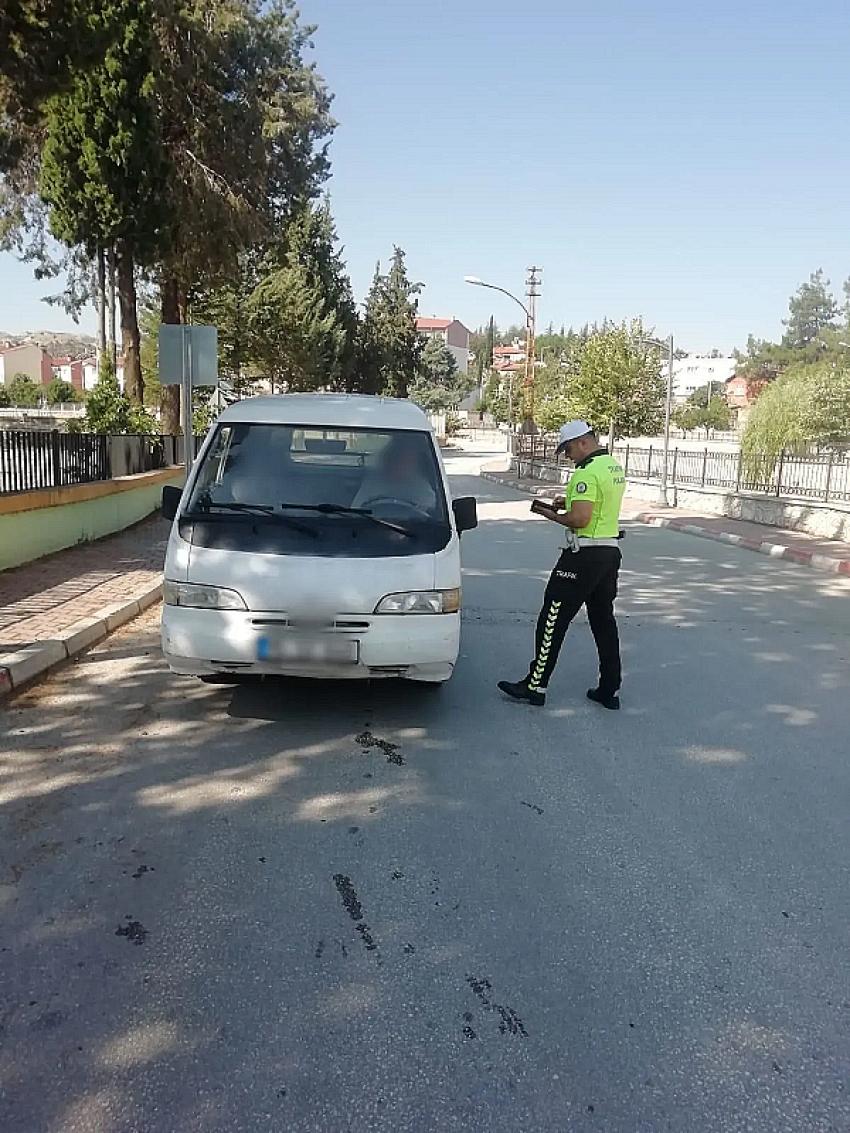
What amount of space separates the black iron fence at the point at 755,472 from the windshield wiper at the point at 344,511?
53.0 ft

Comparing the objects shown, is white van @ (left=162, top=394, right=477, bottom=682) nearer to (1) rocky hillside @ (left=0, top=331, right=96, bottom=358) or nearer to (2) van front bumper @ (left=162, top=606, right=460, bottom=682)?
(2) van front bumper @ (left=162, top=606, right=460, bottom=682)

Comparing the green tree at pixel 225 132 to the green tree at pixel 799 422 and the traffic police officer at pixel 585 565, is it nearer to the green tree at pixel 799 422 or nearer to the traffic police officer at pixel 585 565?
the green tree at pixel 799 422

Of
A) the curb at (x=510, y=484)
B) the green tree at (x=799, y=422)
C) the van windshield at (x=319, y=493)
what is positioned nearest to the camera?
the van windshield at (x=319, y=493)

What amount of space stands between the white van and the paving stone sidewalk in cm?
211

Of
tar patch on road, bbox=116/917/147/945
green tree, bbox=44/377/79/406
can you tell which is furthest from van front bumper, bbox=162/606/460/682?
green tree, bbox=44/377/79/406

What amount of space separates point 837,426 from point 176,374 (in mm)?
17736

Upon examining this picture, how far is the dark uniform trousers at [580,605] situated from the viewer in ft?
18.8

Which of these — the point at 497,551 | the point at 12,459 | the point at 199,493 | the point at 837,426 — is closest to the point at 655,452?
the point at 837,426

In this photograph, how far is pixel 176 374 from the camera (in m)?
11.6

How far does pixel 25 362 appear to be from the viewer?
124 m

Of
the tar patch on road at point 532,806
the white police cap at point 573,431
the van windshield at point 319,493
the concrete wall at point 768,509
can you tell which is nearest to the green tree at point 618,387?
the concrete wall at point 768,509

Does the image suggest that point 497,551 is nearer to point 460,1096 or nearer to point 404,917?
point 404,917

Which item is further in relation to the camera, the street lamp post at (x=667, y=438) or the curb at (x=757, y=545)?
the street lamp post at (x=667, y=438)

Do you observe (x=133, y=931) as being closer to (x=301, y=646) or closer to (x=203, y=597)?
(x=301, y=646)
